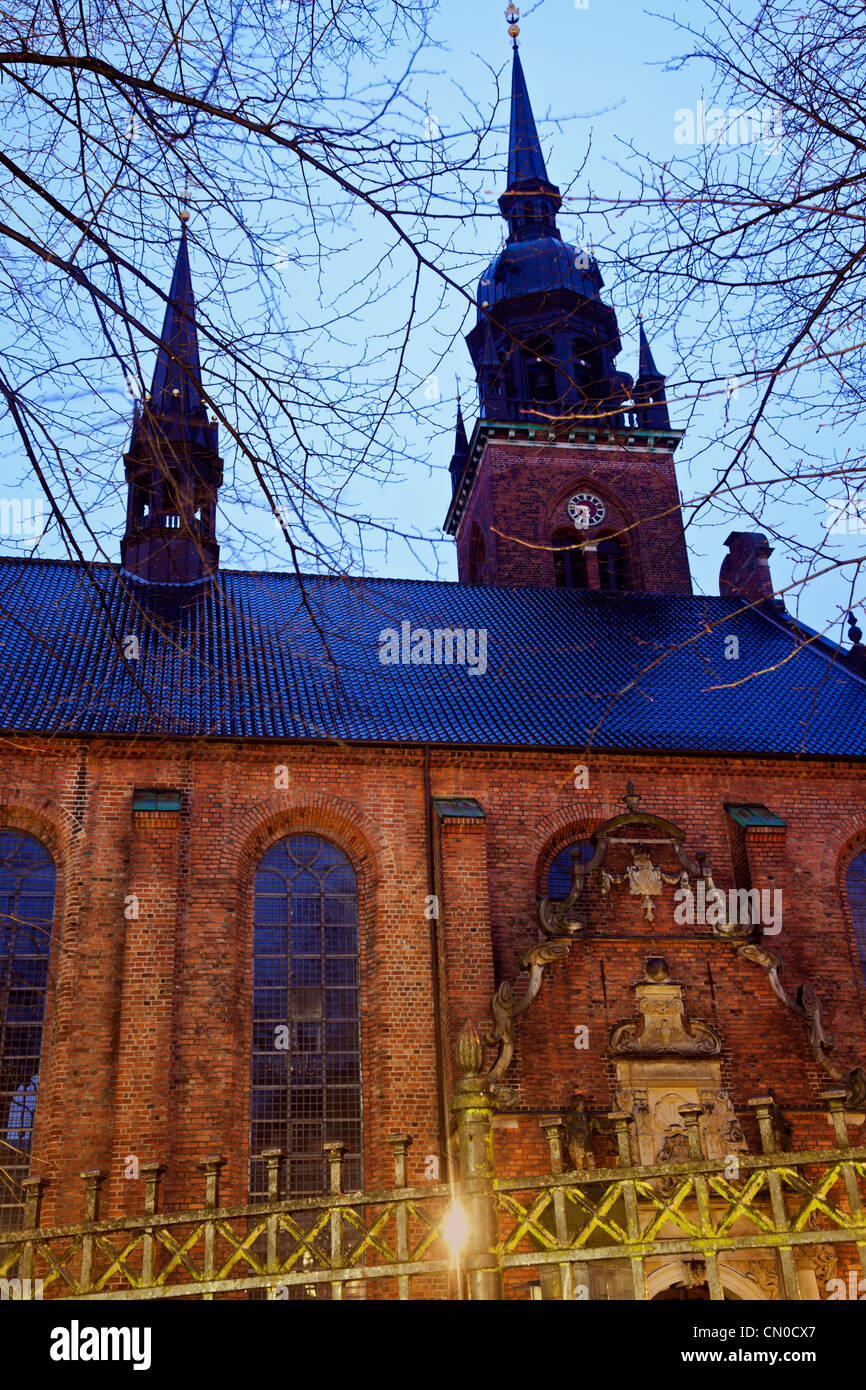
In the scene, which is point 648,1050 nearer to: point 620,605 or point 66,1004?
point 66,1004

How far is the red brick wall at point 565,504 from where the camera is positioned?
86.4 ft

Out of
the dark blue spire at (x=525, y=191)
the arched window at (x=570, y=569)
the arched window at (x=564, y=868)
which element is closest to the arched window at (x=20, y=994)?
the arched window at (x=564, y=868)

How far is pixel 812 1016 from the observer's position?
51.2 feet

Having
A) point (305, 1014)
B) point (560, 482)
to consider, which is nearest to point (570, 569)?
point (560, 482)

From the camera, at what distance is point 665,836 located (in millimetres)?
17344

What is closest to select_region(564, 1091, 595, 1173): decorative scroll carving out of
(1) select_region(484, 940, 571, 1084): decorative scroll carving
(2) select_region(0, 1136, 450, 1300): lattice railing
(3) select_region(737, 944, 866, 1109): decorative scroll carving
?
(1) select_region(484, 940, 571, 1084): decorative scroll carving

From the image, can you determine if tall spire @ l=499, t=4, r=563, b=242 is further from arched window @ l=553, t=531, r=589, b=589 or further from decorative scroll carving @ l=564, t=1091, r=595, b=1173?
arched window @ l=553, t=531, r=589, b=589

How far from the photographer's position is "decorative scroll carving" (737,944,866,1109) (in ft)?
49.6

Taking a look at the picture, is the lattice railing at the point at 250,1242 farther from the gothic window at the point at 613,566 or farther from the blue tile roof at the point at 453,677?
the gothic window at the point at 613,566

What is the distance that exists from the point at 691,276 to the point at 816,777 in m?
13.8

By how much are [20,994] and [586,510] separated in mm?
16701

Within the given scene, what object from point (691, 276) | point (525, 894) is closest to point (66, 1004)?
point (525, 894)
